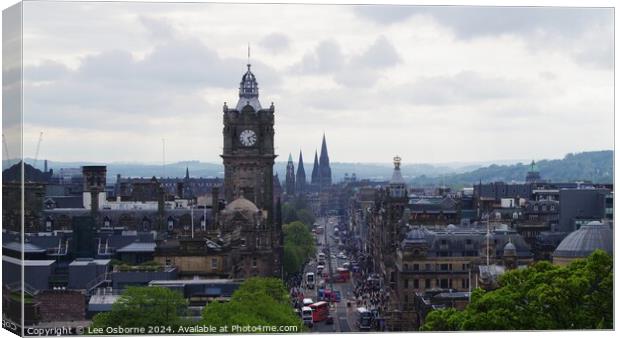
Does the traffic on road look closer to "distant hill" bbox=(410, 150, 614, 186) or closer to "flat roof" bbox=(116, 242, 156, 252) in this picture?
"flat roof" bbox=(116, 242, 156, 252)

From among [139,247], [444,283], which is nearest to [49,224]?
[139,247]

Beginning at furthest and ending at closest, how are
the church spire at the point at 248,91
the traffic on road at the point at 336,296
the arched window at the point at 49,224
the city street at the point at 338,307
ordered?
the arched window at the point at 49,224 < the church spire at the point at 248,91 < the traffic on road at the point at 336,296 < the city street at the point at 338,307

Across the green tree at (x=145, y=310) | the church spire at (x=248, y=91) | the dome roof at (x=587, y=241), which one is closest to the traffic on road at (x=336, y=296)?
the green tree at (x=145, y=310)

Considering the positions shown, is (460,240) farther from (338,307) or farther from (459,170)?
(338,307)

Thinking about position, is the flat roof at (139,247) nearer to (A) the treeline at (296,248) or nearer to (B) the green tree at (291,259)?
(A) the treeline at (296,248)

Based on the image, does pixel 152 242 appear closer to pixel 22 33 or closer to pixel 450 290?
pixel 450 290

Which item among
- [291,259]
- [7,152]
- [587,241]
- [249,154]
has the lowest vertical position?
[291,259]

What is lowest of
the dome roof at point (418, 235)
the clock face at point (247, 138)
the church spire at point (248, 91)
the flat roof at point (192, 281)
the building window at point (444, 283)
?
the building window at point (444, 283)

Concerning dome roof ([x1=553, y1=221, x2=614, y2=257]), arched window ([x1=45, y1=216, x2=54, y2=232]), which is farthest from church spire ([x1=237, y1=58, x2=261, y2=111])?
dome roof ([x1=553, y1=221, x2=614, y2=257])
